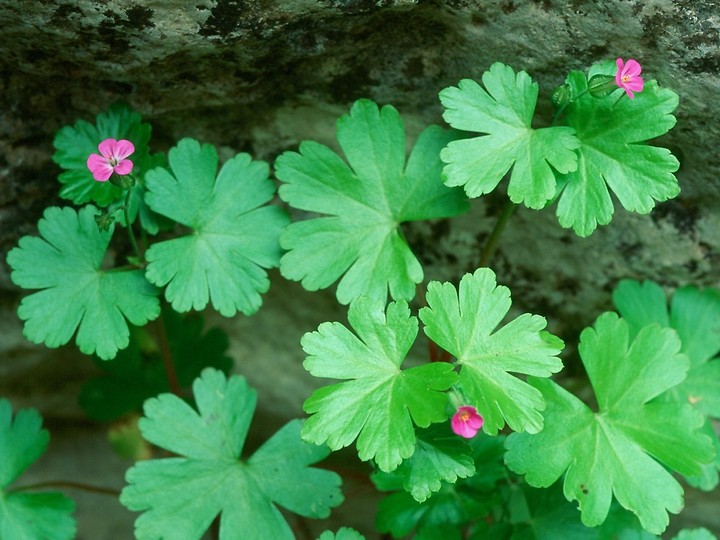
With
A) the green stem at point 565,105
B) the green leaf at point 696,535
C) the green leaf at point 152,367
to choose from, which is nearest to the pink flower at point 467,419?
the green stem at point 565,105

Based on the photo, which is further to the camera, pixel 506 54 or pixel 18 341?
pixel 18 341

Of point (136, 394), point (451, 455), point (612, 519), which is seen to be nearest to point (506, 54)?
point (451, 455)

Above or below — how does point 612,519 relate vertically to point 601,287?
below

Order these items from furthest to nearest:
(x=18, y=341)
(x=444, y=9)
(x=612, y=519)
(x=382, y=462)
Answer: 1. (x=18, y=341)
2. (x=612, y=519)
3. (x=444, y=9)
4. (x=382, y=462)

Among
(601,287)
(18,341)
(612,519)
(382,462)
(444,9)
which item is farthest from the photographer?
(18,341)

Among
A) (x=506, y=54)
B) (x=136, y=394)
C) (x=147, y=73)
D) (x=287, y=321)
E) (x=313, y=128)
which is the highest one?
(x=506, y=54)

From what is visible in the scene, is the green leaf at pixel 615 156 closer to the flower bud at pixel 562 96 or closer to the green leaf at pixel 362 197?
the flower bud at pixel 562 96

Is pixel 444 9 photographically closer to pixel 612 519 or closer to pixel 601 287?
pixel 601 287
